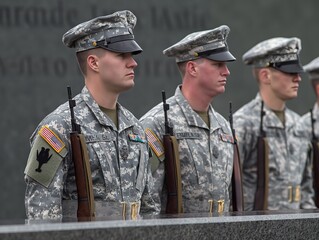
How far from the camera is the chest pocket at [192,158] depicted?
705 cm

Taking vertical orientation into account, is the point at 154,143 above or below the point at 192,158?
above

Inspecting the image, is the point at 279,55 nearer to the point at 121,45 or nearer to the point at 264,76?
the point at 264,76

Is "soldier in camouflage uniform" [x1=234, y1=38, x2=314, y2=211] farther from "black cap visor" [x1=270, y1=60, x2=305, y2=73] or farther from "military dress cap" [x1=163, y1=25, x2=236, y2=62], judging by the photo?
"military dress cap" [x1=163, y1=25, x2=236, y2=62]

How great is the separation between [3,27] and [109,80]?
3.44 m

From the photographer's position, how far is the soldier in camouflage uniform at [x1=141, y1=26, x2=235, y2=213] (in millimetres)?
7047

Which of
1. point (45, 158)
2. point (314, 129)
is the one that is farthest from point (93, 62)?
point (314, 129)

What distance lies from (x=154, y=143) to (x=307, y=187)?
267cm

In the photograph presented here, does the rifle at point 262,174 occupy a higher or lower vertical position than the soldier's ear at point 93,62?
lower

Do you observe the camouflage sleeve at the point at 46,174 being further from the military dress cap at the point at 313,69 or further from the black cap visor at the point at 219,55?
the military dress cap at the point at 313,69

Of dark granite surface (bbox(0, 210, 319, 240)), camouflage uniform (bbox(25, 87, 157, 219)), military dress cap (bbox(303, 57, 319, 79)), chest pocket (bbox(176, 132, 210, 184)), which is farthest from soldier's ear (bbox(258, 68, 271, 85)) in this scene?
dark granite surface (bbox(0, 210, 319, 240))

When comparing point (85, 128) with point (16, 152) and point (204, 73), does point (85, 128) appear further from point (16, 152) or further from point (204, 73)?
point (16, 152)

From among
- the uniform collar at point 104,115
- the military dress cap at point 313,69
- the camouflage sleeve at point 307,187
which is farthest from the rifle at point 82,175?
the military dress cap at point 313,69

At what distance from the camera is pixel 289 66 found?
8820 mm

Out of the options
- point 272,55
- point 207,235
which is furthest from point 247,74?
point 207,235
